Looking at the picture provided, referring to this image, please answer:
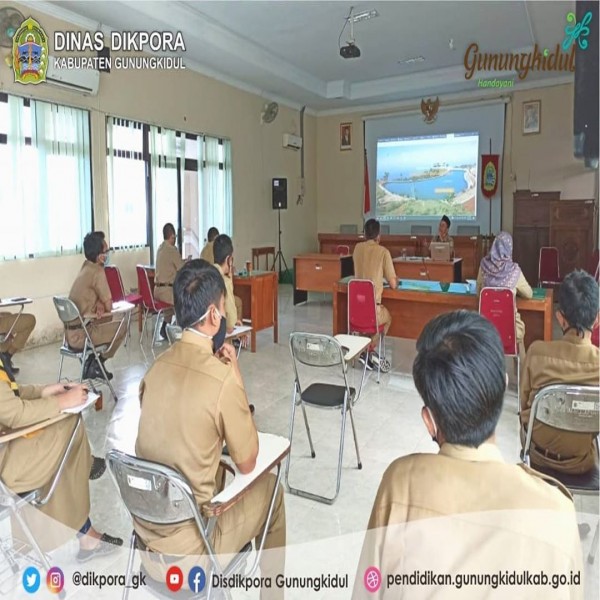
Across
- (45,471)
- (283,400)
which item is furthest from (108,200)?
(45,471)

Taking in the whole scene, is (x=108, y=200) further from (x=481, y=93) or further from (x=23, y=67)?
(x=481, y=93)

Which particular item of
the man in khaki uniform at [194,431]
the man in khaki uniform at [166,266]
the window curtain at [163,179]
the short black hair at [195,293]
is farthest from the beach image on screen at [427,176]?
the man in khaki uniform at [194,431]

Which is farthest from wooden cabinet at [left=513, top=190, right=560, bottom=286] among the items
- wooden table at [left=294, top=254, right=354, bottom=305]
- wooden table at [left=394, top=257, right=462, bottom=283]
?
wooden table at [left=294, top=254, right=354, bottom=305]

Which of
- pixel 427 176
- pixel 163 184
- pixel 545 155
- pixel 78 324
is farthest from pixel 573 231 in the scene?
pixel 78 324

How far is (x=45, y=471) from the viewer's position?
1.96 m

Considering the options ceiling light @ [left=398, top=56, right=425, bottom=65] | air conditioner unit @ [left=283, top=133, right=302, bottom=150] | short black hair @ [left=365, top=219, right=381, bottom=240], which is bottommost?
short black hair @ [left=365, top=219, right=381, bottom=240]

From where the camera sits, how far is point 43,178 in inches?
231

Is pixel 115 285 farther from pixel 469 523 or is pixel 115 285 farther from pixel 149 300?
pixel 469 523

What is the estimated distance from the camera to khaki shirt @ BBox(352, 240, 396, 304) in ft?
15.6

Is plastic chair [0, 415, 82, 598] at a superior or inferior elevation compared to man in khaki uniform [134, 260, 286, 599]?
inferior

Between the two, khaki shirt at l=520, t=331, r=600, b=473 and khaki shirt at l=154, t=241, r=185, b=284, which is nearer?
khaki shirt at l=520, t=331, r=600, b=473

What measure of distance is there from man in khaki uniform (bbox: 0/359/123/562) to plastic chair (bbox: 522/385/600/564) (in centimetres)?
176

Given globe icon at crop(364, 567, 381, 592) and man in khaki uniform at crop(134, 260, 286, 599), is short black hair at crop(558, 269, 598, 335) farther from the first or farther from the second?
globe icon at crop(364, 567, 381, 592)

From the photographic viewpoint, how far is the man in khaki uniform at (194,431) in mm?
1502
